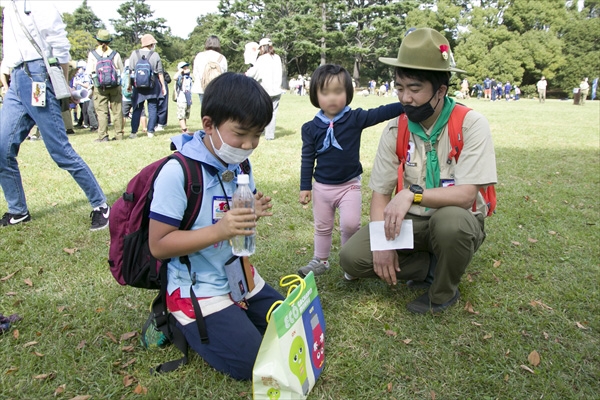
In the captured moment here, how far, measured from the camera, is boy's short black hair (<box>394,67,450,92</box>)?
259 centimetres

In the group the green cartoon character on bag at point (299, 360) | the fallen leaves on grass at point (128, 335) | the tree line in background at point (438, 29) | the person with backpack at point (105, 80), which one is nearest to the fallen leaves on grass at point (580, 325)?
the green cartoon character on bag at point (299, 360)

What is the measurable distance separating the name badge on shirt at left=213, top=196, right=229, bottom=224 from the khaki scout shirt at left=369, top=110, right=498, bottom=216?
3.82 feet

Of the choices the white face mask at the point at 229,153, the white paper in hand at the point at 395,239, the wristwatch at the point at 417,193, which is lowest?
the white paper in hand at the point at 395,239

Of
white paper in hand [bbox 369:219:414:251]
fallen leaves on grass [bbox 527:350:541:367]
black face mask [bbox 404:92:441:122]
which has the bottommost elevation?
fallen leaves on grass [bbox 527:350:541:367]

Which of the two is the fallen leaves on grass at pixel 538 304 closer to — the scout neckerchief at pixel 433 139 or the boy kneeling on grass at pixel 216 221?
the scout neckerchief at pixel 433 139

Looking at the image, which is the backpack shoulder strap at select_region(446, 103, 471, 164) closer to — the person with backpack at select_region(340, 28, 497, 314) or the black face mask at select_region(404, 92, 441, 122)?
the person with backpack at select_region(340, 28, 497, 314)

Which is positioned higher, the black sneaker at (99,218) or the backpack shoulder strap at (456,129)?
the backpack shoulder strap at (456,129)

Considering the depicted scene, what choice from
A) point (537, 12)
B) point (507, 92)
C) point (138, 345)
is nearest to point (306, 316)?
point (138, 345)

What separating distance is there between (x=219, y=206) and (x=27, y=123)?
2778 mm

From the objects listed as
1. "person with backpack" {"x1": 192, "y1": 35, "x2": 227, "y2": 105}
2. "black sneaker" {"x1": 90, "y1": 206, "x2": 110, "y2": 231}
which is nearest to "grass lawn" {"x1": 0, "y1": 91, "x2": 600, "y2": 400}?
"black sneaker" {"x1": 90, "y1": 206, "x2": 110, "y2": 231}

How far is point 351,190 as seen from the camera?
10.9 ft

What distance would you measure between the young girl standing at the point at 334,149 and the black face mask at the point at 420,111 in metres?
0.50

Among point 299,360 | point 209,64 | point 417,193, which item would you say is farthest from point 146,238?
point 209,64

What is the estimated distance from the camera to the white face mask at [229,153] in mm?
2066
